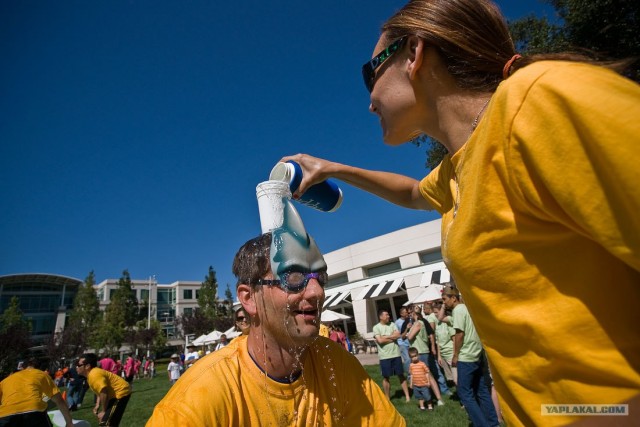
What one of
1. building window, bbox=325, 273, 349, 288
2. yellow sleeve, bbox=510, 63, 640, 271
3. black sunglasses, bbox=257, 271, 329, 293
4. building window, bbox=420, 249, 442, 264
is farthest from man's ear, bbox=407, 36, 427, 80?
building window, bbox=325, 273, 349, 288

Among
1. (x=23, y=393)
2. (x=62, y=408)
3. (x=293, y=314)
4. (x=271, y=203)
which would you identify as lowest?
(x=62, y=408)

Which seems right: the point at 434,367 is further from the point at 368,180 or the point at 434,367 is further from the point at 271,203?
the point at 271,203

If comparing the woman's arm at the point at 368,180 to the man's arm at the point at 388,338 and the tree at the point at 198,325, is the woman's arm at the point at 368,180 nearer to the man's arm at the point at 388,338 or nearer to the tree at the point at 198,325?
the man's arm at the point at 388,338

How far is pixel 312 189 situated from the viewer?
2.75m

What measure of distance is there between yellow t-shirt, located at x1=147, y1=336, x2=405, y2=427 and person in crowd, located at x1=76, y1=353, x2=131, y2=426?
8.82 metres

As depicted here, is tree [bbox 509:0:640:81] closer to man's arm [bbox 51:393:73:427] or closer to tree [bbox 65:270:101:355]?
man's arm [bbox 51:393:73:427]

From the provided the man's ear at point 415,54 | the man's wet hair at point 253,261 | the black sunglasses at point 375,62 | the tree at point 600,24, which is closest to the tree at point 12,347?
the man's wet hair at point 253,261

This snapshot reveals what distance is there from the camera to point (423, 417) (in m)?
7.84

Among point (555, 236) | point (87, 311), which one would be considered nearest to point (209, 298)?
point (87, 311)

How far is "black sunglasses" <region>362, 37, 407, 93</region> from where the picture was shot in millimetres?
1403

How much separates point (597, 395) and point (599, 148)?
567 mm

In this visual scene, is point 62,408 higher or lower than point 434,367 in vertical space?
higher

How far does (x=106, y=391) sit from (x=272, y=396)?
9.36 metres

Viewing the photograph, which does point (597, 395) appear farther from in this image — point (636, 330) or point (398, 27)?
point (398, 27)
